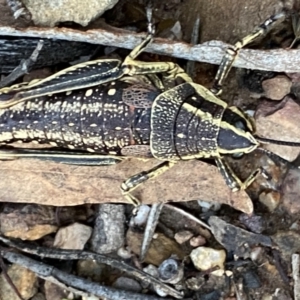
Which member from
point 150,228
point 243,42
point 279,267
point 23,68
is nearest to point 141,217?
point 150,228

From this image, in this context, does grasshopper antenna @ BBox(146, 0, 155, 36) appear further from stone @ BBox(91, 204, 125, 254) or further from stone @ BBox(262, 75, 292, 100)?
stone @ BBox(91, 204, 125, 254)

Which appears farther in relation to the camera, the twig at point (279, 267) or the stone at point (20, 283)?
the stone at point (20, 283)

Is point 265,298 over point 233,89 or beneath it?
beneath

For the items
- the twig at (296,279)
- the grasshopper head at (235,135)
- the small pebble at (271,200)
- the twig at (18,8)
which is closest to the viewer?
the grasshopper head at (235,135)

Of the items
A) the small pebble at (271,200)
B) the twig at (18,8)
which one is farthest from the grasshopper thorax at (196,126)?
the twig at (18,8)

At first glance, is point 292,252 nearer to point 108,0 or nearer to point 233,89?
point 233,89

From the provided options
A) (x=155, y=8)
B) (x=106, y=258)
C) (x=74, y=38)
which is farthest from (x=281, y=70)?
(x=106, y=258)

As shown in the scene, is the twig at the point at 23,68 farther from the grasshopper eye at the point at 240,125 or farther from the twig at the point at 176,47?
the grasshopper eye at the point at 240,125
